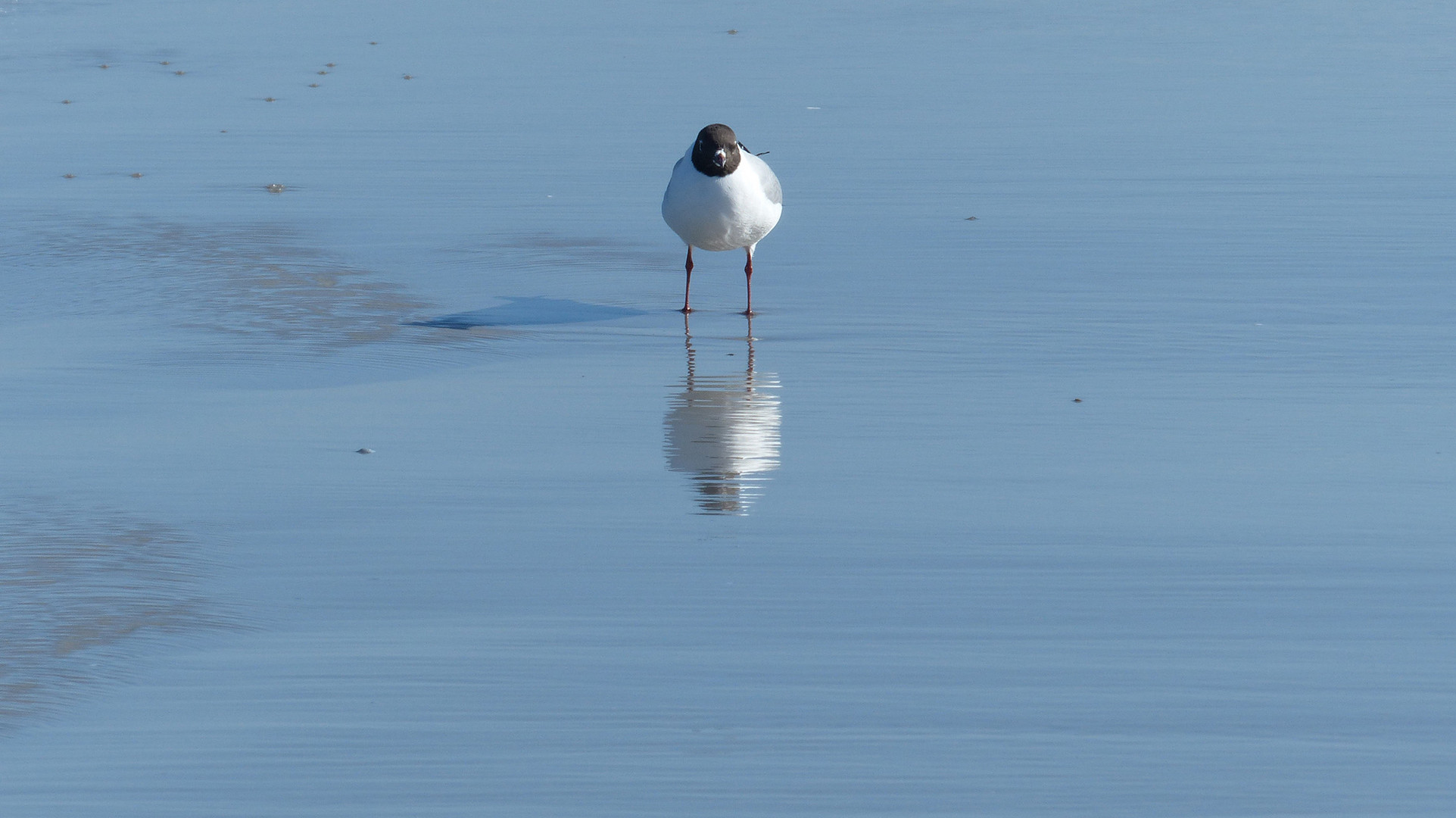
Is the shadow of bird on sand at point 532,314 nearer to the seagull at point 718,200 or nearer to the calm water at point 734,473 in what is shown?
the calm water at point 734,473

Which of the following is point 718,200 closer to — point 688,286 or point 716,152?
point 716,152

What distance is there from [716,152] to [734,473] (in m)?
2.45

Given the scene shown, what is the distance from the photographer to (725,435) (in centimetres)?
547

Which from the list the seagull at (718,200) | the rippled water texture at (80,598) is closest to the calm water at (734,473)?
the rippled water texture at (80,598)

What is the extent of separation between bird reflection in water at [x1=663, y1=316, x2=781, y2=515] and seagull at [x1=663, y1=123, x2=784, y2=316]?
1.03 meters

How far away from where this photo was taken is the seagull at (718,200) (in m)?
7.28

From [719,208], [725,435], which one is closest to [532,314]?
[719,208]

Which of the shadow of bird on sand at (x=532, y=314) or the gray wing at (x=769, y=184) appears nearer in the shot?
the shadow of bird on sand at (x=532, y=314)

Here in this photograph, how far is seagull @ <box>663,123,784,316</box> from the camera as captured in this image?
728 centimetres

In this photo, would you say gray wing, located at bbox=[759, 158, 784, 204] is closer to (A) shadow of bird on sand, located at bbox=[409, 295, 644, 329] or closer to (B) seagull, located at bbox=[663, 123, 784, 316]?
(B) seagull, located at bbox=[663, 123, 784, 316]

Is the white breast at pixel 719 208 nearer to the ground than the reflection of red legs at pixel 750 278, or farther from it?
farther from it

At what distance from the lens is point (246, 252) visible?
8.16 m

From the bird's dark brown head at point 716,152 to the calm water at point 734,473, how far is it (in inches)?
20.3

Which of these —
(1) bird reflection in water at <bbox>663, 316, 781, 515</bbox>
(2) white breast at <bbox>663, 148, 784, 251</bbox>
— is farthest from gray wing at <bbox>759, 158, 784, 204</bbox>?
(1) bird reflection in water at <bbox>663, 316, 781, 515</bbox>
